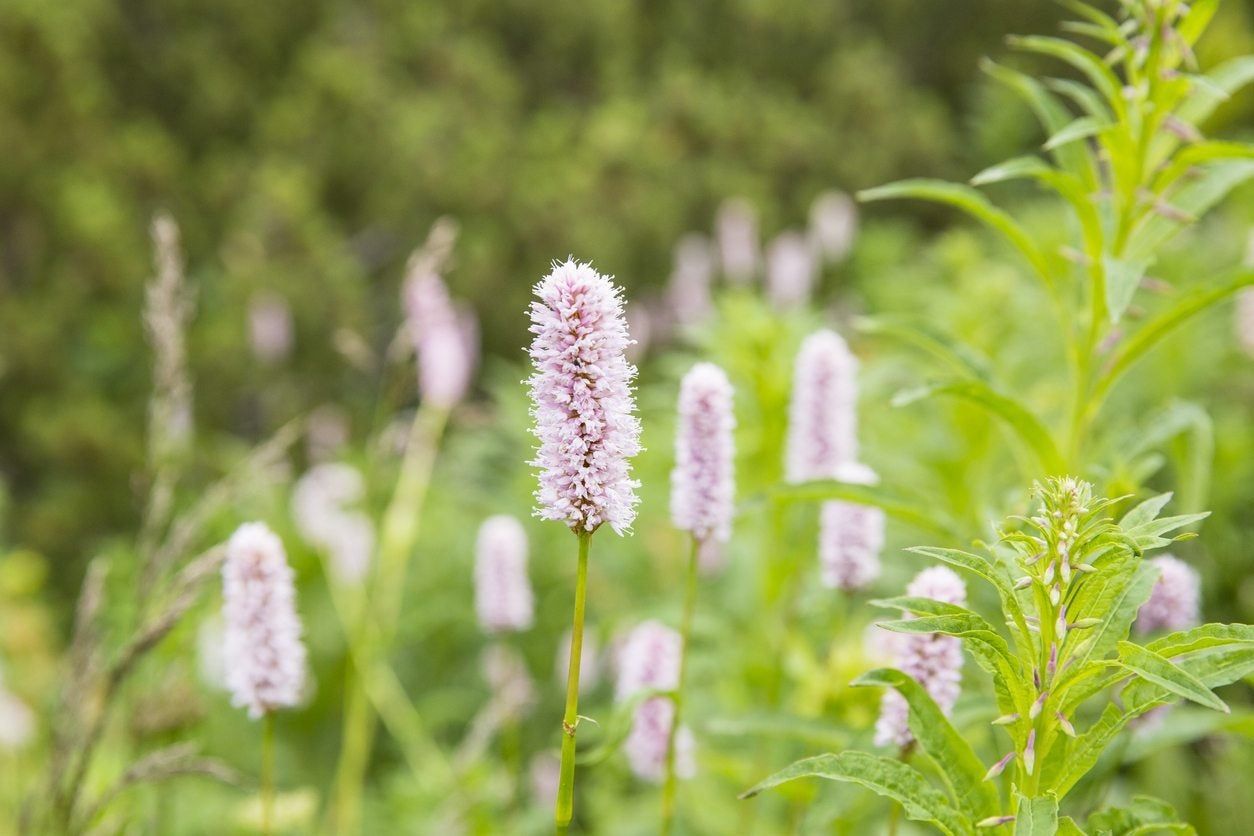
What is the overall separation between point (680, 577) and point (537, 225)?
4.27m

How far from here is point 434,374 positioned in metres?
3.86

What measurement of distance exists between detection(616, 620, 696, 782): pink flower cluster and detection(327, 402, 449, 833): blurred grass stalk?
900 mm

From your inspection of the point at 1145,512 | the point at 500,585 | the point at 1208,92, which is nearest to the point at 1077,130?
the point at 1208,92

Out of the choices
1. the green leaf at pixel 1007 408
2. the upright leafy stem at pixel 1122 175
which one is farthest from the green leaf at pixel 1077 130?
the green leaf at pixel 1007 408

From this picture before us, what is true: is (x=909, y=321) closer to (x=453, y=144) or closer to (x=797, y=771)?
(x=797, y=771)

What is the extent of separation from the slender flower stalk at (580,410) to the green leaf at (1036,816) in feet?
1.56

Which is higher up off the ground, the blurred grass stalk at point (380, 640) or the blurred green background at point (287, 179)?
the blurred green background at point (287, 179)

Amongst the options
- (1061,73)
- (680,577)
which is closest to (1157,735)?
(680,577)

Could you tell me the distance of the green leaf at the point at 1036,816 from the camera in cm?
109

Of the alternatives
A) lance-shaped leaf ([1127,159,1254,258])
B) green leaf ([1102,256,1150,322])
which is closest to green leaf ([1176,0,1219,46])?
lance-shaped leaf ([1127,159,1254,258])

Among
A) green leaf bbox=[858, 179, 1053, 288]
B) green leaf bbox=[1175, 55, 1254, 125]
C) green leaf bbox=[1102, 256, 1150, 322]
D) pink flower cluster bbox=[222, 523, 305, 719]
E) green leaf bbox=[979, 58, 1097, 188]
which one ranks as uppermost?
green leaf bbox=[1175, 55, 1254, 125]

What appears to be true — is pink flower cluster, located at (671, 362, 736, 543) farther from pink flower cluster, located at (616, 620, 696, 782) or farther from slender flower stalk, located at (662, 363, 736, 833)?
pink flower cluster, located at (616, 620, 696, 782)

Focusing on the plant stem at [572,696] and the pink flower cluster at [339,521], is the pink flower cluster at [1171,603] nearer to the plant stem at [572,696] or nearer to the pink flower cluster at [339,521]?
the plant stem at [572,696]

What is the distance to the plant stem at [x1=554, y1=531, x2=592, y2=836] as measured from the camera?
115 cm
